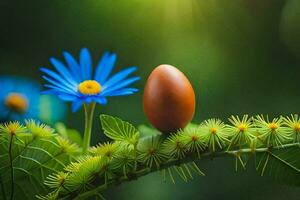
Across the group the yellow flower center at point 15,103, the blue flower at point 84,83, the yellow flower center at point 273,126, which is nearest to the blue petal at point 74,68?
the blue flower at point 84,83

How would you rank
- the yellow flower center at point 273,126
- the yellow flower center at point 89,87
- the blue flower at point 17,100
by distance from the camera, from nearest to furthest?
the yellow flower center at point 273,126
the yellow flower center at point 89,87
the blue flower at point 17,100

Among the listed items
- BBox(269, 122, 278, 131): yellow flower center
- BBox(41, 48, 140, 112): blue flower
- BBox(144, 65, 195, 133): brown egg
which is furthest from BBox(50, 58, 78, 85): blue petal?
BBox(269, 122, 278, 131): yellow flower center

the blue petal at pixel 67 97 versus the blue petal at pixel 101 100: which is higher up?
the blue petal at pixel 67 97

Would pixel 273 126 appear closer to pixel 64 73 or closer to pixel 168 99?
pixel 168 99

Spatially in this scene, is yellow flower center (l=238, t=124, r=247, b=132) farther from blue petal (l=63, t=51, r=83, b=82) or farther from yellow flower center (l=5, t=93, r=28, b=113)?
yellow flower center (l=5, t=93, r=28, b=113)

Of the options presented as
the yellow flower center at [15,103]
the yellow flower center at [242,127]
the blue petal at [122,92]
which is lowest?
the yellow flower center at [242,127]

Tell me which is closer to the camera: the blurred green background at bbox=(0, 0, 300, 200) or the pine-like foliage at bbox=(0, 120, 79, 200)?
the pine-like foliage at bbox=(0, 120, 79, 200)

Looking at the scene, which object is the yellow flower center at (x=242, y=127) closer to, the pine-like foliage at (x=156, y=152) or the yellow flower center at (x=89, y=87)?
the pine-like foliage at (x=156, y=152)

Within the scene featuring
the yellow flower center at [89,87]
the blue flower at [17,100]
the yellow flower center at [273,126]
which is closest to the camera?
the yellow flower center at [273,126]
